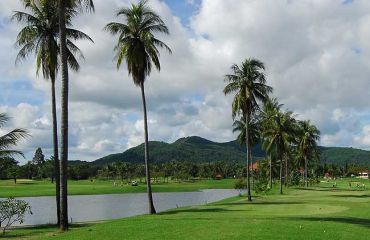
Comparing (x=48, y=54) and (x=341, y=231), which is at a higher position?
(x=48, y=54)

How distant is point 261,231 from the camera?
67.9 ft

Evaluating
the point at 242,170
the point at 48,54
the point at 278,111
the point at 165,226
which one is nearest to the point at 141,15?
the point at 48,54

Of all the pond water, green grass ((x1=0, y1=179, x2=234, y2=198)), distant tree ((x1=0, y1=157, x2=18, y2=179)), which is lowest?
green grass ((x1=0, y1=179, x2=234, y2=198))

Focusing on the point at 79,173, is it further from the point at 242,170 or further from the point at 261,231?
the point at 261,231

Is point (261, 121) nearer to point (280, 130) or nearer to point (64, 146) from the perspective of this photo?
point (280, 130)

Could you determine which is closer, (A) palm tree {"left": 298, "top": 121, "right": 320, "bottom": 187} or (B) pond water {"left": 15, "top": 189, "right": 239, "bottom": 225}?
(B) pond water {"left": 15, "top": 189, "right": 239, "bottom": 225}

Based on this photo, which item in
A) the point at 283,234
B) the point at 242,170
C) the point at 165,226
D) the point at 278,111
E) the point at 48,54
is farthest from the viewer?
the point at 242,170

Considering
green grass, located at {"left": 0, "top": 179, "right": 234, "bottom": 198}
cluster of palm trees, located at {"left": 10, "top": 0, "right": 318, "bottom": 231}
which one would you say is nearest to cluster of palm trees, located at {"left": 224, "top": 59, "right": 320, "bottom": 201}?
cluster of palm trees, located at {"left": 10, "top": 0, "right": 318, "bottom": 231}

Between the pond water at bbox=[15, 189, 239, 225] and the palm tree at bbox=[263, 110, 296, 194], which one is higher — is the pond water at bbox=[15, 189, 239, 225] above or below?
below

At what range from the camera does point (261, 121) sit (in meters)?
81.6

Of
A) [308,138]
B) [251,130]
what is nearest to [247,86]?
[251,130]

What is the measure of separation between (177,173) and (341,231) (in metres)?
157

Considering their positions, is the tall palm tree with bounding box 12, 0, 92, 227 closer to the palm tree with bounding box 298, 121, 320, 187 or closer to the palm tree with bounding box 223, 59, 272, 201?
the palm tree with bounding box 223, 59, 272, 201

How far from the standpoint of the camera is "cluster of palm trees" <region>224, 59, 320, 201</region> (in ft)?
169
